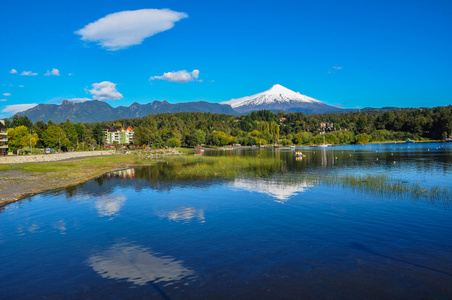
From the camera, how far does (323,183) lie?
41.7 meters

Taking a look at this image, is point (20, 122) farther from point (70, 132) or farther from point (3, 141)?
point (3, 141)

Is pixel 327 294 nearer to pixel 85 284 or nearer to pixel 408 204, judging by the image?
pixel 85 284

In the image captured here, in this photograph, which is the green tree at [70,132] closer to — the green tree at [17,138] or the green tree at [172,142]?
the green tree at [17,138]

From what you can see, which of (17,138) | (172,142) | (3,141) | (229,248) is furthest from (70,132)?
(229,248)

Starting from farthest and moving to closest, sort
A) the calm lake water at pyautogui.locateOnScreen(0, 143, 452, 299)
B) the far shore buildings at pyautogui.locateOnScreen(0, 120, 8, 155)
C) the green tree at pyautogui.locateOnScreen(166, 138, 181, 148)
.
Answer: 1. the green tree at pyautogui.locateOnScreen(166, 138, 181, 148)
2. the far shore buildings at pyautogui.locateOnScreen(0, 120, 8, 155)
3. the calm lake water at pyautogui.locateOnScreen(0, 143, 452, 299)

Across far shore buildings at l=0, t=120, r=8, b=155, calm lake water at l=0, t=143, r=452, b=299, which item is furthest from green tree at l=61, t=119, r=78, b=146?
calm lake water at l=0, t=143, r=452, b=299

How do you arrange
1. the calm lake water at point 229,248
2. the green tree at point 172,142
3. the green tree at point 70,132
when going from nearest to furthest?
the calm lake water at point 229,248 → the green tree at point 70,132 → the green tree at point 172,142

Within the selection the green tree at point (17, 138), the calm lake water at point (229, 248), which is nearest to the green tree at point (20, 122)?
the green tree at point (17, 138)

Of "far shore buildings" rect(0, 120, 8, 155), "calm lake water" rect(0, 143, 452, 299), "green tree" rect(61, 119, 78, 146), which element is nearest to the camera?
"calm lake water" rect(0, 143, 452, 299)

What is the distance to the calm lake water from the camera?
1292 centimetres

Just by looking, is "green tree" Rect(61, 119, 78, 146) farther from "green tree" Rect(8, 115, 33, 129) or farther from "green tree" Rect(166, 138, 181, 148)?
"green tree" Rect(166, 138, 181, 148)

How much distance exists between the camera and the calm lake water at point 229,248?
12.9m

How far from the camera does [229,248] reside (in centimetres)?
1761

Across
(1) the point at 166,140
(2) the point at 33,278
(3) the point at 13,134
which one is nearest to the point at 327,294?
(2) the point at 33,278
